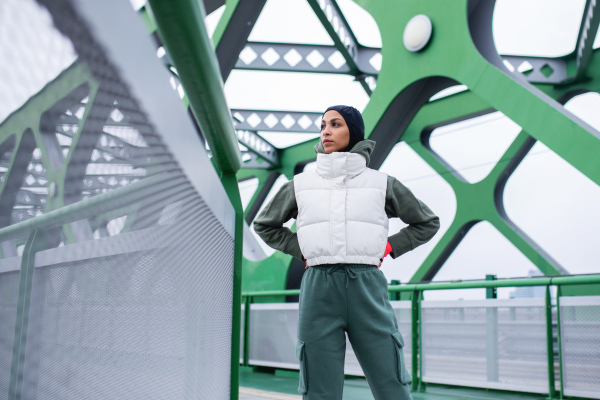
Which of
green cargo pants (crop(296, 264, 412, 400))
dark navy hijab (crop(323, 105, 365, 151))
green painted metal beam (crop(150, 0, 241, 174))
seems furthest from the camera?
dark navy hijab (crop(323, 105, 365, 151))

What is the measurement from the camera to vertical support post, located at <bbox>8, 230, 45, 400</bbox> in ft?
1.93

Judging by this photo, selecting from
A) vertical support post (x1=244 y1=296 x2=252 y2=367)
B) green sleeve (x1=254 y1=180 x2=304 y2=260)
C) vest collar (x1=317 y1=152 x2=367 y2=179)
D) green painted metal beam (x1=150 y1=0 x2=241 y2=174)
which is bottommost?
vertical support post (x1=244 y1=296 x2=252 y2=367)

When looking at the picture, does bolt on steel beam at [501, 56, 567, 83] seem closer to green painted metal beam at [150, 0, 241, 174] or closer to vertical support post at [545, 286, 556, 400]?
vertical support post at [545, 286, 556, 400]

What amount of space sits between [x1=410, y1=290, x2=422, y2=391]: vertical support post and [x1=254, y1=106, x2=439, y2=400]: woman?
14.2 feet

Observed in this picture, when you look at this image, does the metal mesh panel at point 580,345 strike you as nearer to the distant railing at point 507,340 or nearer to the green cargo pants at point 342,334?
the distant railing at point 507,340

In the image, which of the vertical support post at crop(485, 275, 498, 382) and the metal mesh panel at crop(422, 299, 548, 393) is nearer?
the metal mesh panel at crop(422, 299, 548, 393)

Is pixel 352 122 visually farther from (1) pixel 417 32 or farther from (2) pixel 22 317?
(1) pixel 417 32

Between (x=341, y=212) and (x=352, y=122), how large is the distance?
39 cm

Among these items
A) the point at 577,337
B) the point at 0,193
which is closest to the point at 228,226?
the point at 0,193

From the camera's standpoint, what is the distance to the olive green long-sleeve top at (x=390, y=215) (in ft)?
7.16

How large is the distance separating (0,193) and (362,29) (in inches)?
427

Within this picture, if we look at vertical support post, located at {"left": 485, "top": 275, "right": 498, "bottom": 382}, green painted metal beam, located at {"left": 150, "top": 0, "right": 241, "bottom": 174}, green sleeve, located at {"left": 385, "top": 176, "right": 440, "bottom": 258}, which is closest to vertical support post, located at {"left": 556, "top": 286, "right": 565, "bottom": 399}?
vertical support post, located at {"left": 485, "top": 275, "right": 498, "bottom": 382}

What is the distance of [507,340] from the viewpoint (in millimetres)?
5574

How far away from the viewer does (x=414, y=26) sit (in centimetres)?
775
